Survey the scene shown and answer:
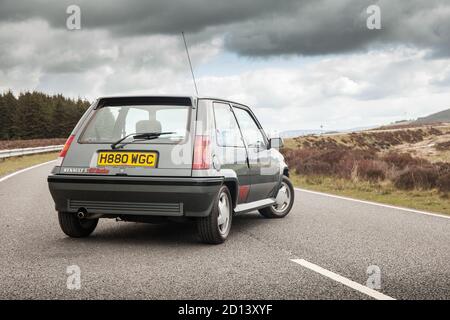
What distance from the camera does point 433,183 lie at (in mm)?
14406

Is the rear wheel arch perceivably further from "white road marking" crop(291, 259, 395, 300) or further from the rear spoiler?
"white road marking" crop(291, 259, 395, 300)

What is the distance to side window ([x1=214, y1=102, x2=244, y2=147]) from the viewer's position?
657 cm

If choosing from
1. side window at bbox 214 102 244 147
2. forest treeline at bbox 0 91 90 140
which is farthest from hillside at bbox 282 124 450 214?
forest treeline at bbox 0 91 90 140

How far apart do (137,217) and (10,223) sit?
2715 mm

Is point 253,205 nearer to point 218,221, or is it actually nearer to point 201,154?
point 218,221

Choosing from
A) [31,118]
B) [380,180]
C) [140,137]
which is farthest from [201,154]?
[31,118]

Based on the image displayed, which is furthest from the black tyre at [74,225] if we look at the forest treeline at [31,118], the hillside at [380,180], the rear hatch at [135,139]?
the forest treeline at [31,118]

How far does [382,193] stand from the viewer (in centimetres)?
1355

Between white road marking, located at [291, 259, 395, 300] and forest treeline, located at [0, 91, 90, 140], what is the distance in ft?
341

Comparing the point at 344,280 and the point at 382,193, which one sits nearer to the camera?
the point at 344,280

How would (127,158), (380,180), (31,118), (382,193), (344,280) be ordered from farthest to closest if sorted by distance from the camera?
(31,118), (380,180), (382,193), (127,158), (344,280)

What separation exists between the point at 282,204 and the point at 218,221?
2.67 meters
